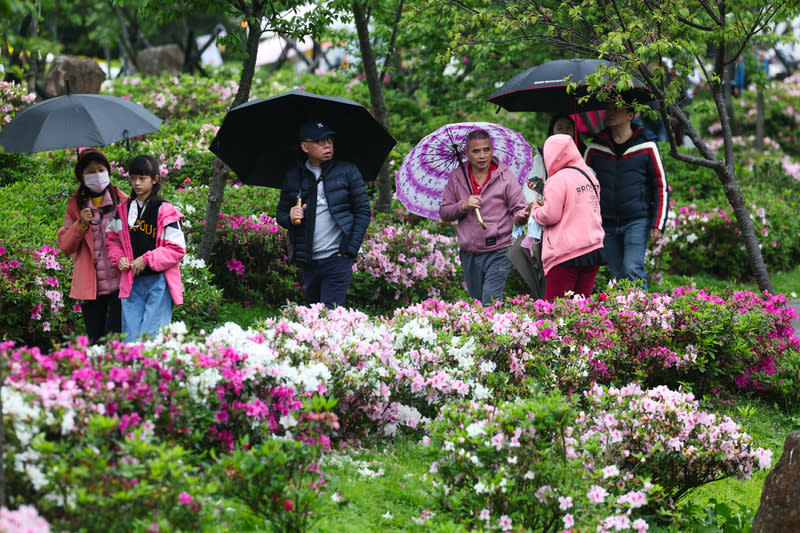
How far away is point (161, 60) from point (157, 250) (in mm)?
17353

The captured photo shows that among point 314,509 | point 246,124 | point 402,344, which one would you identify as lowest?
point 314,509

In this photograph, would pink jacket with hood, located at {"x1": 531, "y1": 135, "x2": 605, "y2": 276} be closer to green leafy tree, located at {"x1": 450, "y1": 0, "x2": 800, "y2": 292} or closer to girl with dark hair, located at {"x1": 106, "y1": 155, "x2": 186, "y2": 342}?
green leafy tree, located at {"x1": 450, "y1": 0, "x2": 800, "y2": 292}

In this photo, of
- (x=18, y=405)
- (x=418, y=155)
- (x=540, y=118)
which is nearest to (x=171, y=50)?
(x=540, y=118)

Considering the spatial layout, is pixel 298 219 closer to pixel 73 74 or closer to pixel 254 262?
pixel 254 262

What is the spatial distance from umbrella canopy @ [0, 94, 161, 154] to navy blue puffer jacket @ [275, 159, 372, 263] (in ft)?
3.72

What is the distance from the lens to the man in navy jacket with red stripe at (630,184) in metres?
7.29

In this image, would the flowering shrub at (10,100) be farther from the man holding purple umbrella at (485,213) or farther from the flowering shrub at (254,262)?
the man holding purple umbrella at (485,213)

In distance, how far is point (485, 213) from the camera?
273 inches

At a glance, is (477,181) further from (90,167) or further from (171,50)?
(171,50)

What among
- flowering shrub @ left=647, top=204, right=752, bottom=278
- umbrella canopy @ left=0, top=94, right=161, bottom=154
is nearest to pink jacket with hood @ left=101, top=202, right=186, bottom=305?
umbrella canopy @ left=0, top=94, right=161, bottom=154

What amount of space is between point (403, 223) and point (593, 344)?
382cm

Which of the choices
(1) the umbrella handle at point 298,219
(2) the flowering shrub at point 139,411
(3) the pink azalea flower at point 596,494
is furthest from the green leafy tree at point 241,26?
(3) the pink azalea flower at point 596,494

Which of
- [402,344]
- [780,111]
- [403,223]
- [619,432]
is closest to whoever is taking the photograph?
[619,432]

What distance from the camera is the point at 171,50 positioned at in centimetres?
2130
